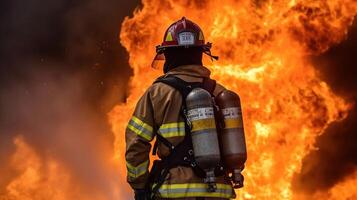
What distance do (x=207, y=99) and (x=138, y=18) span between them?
22.0ft

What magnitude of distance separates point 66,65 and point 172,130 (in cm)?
881

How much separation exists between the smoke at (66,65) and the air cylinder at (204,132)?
834cm

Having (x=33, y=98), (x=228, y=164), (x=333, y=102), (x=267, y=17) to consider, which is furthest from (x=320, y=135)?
(x=228, y=164)

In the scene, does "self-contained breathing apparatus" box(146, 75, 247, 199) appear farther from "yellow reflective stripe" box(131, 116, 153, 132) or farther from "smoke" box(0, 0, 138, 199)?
"smoke" box(0, 0, 138, 199)

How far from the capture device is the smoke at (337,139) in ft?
40.5

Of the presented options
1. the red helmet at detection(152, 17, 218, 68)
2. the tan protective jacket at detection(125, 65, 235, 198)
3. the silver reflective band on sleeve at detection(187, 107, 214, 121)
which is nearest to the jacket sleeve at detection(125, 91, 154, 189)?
the tan protective jacket at detection(125, 65, 235, 198)

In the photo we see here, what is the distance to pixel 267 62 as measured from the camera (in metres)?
9.95

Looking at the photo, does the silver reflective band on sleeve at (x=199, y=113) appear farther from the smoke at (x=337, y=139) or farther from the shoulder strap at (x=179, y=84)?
the smoke at (x=337, y=139)

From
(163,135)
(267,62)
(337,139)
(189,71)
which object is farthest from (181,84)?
(337,139)

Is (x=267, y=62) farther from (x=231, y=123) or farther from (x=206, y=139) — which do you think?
(x=206, y=139)

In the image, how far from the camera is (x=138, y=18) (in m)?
10.8

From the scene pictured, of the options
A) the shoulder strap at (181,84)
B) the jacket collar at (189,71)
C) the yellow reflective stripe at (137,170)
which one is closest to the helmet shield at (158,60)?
the jacket collar at (189,71)

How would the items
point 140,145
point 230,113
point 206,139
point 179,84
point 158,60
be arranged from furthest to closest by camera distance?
1. point 158,60
2. point 230,113
3. point 179,84
4. point 140,145
5. point 206,139

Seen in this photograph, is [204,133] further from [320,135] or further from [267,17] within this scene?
[320,135]
